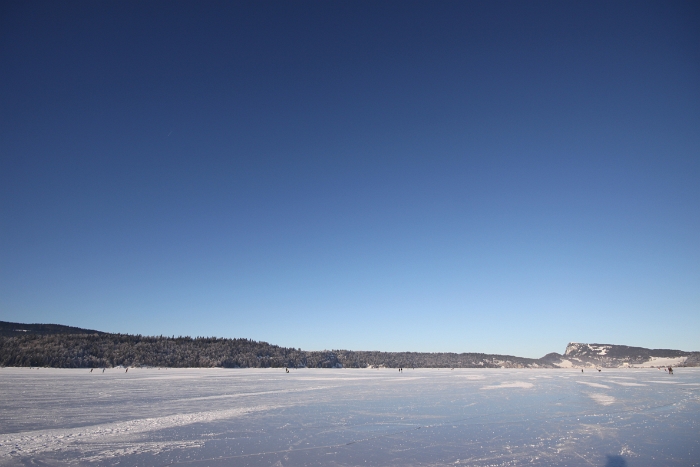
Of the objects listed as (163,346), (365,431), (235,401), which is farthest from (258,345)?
(365,431)

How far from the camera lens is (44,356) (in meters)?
98.8

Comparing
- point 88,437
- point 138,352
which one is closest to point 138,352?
point 138,352

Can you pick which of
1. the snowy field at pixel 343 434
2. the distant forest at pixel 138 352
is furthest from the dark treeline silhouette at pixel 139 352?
the snowy field at pixel 343 434

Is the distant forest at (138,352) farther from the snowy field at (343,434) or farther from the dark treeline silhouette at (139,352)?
the snowy field at (343,434)

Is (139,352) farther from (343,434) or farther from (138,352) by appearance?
(343,434)

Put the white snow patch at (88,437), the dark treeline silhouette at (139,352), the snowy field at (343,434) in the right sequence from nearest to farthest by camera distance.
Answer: the snowy field at (343,434)
the white snow patch at (88,437)
the dark treeline silhouette at (139,352)

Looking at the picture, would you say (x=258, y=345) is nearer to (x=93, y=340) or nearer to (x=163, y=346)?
(x=163, y=346)

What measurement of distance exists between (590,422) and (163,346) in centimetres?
13800

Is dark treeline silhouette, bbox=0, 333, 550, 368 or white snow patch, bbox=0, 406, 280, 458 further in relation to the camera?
dark treeline silhouette, bbox=0, 333, 550, 368

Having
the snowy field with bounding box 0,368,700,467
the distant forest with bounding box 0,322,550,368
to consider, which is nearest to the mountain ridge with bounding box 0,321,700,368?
the distant forest with bounding box 0,322,550,368

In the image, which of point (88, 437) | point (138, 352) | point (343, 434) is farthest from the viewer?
point (138, 352)

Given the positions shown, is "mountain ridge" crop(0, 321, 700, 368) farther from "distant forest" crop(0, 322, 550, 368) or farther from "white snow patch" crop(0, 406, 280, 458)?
"white snow patch" crop(0, 406, 280, 458)

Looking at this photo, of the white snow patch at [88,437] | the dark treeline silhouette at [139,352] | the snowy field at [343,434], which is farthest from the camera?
the dark treeline silhouette at [139,352]

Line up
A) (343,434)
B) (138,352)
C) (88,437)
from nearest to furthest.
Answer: (88,437)
(343,434)
(138,352)
